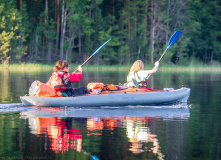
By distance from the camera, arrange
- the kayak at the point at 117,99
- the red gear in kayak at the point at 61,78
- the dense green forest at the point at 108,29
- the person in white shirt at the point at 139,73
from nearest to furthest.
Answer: the kayak at the point at 117,99
the red gear in kayak at the point at 61,78
the person in white shirt at the point at 139,73
the dense green forest at the point at 108,29

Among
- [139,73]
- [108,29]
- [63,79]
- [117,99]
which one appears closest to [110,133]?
[63,79]

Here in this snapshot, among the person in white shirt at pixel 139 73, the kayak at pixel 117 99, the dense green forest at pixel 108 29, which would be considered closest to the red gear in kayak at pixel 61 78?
the kayak at pixel 117 99

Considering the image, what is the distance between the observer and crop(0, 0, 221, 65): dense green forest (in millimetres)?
41938

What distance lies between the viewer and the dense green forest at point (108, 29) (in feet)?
138

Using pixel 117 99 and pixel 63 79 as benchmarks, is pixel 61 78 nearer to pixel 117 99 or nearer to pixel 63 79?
pixel 63 79

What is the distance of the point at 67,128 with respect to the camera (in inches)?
334

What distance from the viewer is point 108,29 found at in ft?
A: 157

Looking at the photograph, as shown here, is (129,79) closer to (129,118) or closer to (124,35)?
(129,118)

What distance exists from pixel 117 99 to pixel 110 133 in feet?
14.1

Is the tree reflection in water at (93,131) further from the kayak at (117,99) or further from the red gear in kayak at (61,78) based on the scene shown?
the red gear in kayak at (61,78)

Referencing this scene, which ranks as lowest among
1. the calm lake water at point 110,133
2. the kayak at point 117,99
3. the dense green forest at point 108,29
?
the calm lake water at point 110,133

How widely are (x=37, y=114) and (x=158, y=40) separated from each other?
38.4 metres

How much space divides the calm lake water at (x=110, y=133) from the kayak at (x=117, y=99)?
18 centimetres

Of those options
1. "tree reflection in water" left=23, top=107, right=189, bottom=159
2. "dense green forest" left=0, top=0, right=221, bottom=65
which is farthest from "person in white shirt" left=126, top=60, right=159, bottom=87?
"dense green forest" left=0, top=0, right=221, bottom=65
